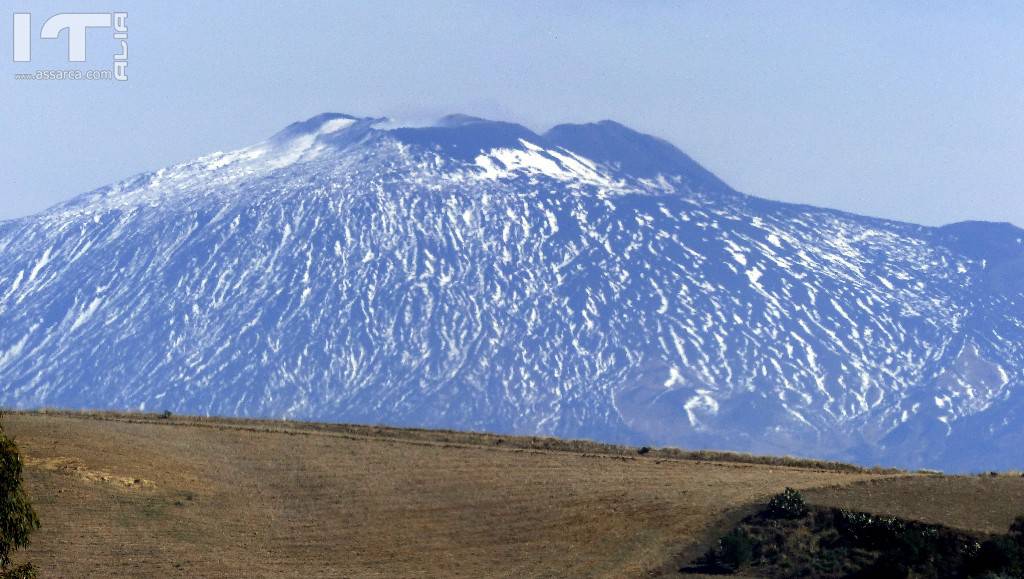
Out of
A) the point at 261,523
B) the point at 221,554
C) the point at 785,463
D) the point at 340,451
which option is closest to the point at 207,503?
the point at 261,523

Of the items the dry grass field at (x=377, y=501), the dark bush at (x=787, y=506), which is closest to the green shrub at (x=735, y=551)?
the dry grass field at (x=377, y=501)

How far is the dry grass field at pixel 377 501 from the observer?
2687 inches

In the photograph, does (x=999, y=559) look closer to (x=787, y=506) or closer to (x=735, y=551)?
(x=735, y=551)

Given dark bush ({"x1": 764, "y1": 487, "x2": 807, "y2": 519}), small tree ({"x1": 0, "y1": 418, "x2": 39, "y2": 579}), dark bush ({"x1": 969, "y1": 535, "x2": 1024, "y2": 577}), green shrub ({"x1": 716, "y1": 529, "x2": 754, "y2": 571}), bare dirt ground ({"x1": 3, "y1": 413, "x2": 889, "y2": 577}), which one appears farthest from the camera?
dark bush ({"x1": 764, "y1": 487, "x2": 807, "y2": 519})

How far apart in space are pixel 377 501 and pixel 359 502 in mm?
873

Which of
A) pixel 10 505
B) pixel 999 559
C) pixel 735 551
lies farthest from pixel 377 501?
pixel 10 505

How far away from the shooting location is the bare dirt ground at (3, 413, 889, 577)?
6819 centimetres

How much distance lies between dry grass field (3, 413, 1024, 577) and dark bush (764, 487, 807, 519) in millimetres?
1640

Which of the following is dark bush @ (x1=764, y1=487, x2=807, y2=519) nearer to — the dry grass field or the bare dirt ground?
the dry grass field

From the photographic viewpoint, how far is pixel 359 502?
78.6 meters

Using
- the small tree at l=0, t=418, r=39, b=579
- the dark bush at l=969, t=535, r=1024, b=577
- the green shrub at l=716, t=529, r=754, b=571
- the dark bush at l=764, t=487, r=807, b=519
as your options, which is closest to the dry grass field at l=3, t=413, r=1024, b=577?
the green shrub at l=716, t=529, r=754, b=571

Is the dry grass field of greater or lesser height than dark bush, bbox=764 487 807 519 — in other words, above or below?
below

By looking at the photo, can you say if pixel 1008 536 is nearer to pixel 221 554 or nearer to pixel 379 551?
pixel 379 551

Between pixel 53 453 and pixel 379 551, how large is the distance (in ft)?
63.2
